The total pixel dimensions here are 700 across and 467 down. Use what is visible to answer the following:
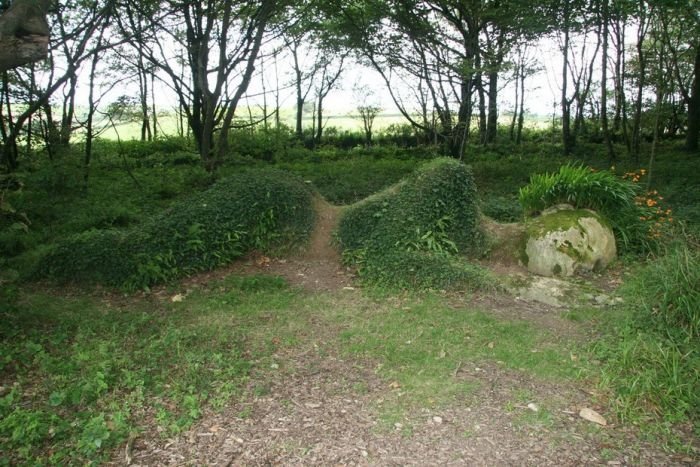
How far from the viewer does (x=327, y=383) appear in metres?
3.61

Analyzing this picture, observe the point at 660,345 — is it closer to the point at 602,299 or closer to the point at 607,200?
the point at 602,299

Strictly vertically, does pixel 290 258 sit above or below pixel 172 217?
below

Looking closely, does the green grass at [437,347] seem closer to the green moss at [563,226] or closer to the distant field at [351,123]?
the green moss at [563,226]

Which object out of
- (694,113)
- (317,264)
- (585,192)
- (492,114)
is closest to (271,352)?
(317,264)

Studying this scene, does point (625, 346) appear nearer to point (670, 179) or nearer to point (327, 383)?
point (327, 383)

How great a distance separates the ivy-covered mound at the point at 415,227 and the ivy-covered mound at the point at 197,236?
31.9 inches

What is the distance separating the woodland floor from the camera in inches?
112

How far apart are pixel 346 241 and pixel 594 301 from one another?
9.31 feet

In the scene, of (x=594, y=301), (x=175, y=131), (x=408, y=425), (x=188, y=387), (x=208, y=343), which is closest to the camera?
(x=408, y=425)

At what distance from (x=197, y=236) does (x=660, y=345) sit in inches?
182

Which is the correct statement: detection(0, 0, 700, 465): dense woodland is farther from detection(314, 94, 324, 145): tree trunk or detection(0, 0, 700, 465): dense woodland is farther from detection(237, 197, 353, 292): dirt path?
detection(314, 94, 324, 145): tree trunk

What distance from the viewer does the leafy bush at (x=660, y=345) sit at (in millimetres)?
3295

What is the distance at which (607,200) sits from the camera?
624 cm

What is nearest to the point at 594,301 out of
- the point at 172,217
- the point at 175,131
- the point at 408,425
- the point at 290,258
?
the point at 408,425
